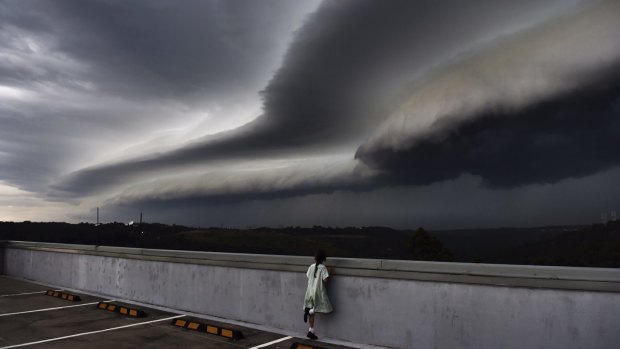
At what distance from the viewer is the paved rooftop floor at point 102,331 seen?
8375mm

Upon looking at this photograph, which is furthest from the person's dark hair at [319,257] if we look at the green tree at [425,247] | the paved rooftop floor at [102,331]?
Answer: the green tree at [425,247]

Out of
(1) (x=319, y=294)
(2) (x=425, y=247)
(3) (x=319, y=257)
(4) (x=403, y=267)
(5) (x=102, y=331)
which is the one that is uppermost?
(3) (x=319, y=257)

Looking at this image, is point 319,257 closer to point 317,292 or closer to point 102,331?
point 317,292

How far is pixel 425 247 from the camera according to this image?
99.3m

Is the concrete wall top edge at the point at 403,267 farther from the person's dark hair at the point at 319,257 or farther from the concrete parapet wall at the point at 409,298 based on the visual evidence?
the person's dark hair at the point at 319,257

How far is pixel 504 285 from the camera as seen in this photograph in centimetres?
656

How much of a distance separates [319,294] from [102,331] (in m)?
4.82

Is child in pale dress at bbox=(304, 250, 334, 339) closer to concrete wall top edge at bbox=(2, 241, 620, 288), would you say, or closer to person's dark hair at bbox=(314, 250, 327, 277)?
person's dark hair at bbox=(314, 250, 327, 277)

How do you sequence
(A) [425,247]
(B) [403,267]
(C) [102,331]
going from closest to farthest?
(B) [403,267] → (C) [102,331] → (A) [425,247]

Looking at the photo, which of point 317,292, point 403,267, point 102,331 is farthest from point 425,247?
point 403,267

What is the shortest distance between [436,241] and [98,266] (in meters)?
93.5

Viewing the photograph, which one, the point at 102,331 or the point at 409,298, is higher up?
the point at 409,298

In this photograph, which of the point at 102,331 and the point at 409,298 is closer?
the point at 409,298

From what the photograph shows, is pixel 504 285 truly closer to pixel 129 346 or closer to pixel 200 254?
pixel 129 346
